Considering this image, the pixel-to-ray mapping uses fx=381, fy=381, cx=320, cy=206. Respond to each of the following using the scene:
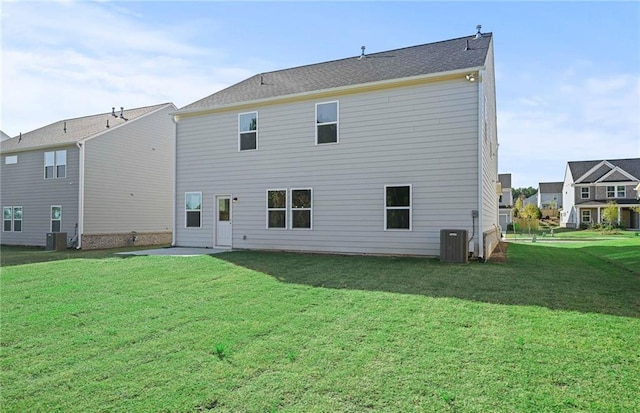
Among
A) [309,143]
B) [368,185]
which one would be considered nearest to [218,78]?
[309,143]

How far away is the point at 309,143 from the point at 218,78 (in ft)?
22.1

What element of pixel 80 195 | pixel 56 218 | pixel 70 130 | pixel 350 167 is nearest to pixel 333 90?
pixel 350 167

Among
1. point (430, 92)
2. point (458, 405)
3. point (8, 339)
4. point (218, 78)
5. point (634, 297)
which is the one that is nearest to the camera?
point (458, 405)

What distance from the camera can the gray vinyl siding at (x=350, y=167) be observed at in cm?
1057

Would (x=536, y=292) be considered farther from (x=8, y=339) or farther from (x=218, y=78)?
(x=218, y=78)

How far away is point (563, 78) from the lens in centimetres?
1374

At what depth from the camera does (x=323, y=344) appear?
428 centimetres

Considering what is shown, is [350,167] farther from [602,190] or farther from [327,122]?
[602,190]

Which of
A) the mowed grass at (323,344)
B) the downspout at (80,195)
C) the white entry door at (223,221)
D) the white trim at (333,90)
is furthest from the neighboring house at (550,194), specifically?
the downspout at (80,195)

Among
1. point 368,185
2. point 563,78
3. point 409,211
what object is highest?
point 563,78

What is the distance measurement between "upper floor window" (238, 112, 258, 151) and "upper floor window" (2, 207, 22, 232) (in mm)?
14648

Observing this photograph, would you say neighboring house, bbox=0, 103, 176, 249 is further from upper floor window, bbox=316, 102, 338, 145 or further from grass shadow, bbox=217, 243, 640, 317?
grass shadow, bbox=217, 243, 640, 317

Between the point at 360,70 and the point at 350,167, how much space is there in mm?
3643

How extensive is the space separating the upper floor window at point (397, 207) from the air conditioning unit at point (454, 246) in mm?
Answer: 1294
